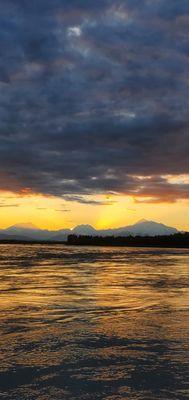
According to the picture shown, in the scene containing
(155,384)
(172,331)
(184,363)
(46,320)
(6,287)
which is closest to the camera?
(155,384)

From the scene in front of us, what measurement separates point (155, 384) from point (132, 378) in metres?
0.37

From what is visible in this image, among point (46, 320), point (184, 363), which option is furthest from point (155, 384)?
point (46, 320)

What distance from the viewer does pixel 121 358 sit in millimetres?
7195

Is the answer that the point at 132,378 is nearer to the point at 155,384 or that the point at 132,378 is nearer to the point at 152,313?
the point at 155,384

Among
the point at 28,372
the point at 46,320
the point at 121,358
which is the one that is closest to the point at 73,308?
the point at 46,320

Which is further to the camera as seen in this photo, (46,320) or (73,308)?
(73,308)

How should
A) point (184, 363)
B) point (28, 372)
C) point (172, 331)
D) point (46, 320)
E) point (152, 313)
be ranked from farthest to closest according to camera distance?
point (152, 313)
point (46, 320)
point (172, 331)
point (184, 363)
point (28, 372)

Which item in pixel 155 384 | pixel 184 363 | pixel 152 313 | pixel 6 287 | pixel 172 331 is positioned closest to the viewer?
pixel 155 384

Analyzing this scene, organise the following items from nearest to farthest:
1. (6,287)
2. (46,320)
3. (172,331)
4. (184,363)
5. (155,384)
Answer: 1. (155,384)
2. (184,363)
3. (172,331)
4. (46,320)
5. (6,287)

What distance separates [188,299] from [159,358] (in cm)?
701

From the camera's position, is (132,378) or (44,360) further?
(44,360)

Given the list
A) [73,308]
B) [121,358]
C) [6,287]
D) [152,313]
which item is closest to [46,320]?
[73,308]

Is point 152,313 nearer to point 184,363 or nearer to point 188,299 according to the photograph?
point 188,299

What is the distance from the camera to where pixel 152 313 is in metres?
11.4
